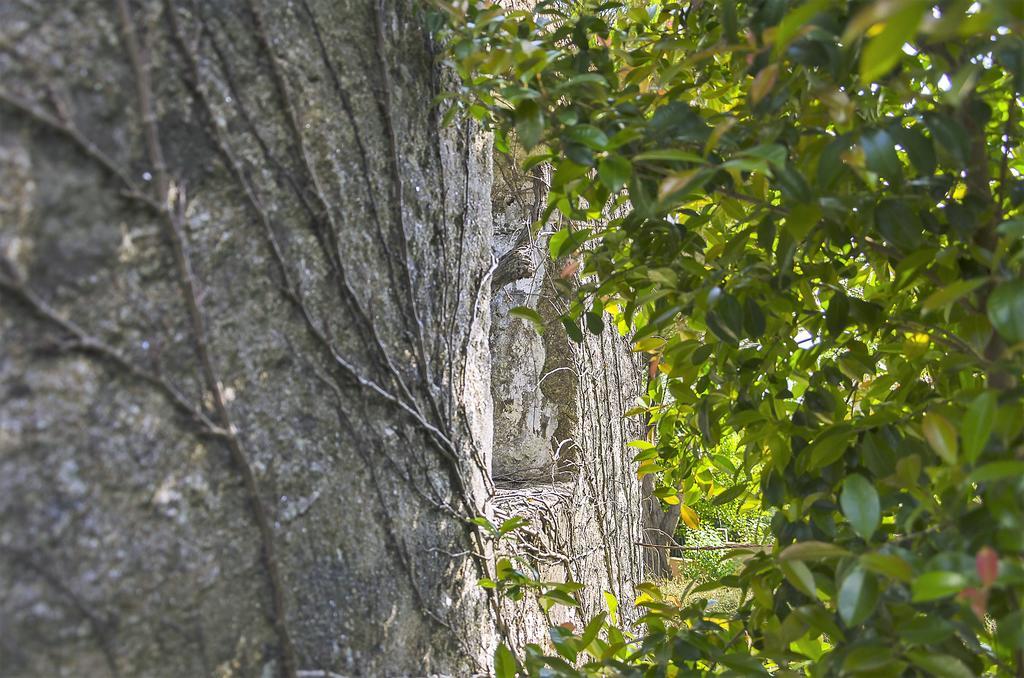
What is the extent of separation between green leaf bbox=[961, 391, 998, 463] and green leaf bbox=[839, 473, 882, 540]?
148mm

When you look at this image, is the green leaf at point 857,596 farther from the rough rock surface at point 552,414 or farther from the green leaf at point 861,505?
the rough rock surface at point 552,414

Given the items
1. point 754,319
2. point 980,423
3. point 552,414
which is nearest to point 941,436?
point 980,423

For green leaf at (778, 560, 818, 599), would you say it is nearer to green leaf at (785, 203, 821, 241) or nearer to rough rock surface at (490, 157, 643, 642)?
green leaf at (785, 203, 821, 241)

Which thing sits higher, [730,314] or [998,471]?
[730,314]

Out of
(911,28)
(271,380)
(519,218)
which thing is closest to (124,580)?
(271,380)

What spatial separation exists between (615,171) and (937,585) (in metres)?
0.65

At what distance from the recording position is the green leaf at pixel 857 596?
35.9 inches

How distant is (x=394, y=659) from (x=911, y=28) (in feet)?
3.61

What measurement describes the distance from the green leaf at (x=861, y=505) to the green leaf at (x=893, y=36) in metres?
0.51

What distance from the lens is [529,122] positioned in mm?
1227

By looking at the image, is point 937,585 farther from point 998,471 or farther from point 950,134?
point 950,134

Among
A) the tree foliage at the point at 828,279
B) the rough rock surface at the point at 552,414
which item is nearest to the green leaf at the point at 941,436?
the tree foliage at the point at 828,279

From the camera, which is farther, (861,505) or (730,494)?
(730,494)

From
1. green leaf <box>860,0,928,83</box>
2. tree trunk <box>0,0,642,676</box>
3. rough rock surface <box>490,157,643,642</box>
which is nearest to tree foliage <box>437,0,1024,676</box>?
green leaf <box>860,0,928,83</box>
